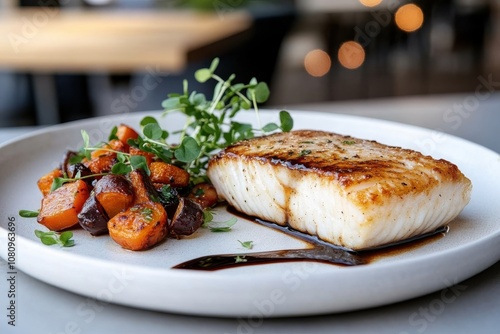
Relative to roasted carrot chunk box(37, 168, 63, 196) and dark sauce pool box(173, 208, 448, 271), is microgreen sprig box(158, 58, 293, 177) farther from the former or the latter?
dark sauce pool box(173, 208, 448, 271)

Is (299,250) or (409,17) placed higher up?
(409,17)

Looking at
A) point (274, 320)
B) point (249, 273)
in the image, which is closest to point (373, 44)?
point (249, 273)

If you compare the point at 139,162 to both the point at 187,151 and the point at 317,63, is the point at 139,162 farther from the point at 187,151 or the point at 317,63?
the point at 317,63

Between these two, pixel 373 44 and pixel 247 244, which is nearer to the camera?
pixel 247 244

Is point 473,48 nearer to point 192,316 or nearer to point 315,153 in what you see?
point 315,153

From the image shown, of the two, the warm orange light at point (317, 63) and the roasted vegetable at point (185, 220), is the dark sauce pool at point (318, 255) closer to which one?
the roasted vegetable at point (185, 220)

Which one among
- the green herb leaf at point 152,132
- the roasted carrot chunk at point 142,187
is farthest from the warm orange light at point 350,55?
the roasted carrot chunk at point 142,187

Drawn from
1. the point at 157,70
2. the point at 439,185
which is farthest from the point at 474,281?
the point at 157,70
